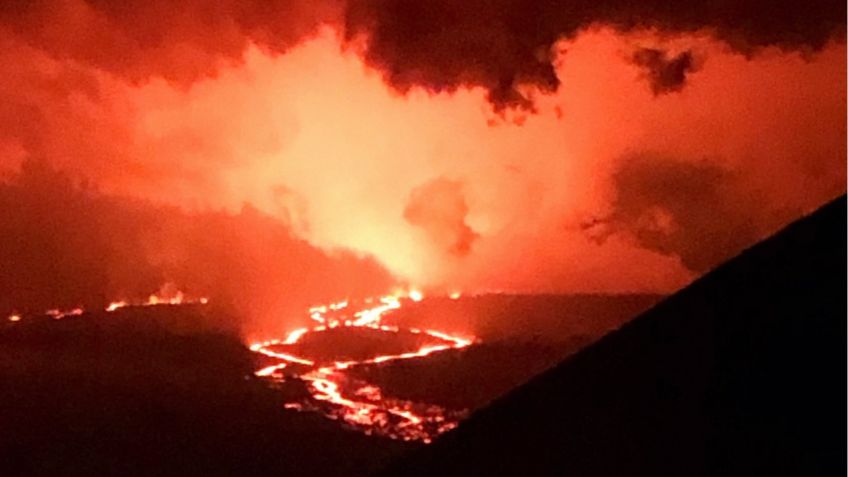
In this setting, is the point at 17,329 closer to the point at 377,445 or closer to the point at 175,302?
the point at 175,302

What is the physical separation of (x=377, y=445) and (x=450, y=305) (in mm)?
1502

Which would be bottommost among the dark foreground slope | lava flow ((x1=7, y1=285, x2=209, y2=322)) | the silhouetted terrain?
the dark foreground slope

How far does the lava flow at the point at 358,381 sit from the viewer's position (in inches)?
126

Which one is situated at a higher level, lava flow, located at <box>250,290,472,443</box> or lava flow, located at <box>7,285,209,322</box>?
lava flow, located at <box>7,285,209,322</box>

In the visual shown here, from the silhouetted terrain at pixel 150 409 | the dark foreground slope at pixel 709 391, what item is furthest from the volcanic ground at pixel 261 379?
the dark foreground slope at pixel 709 391

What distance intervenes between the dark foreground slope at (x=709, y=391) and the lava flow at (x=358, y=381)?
1.20 meters

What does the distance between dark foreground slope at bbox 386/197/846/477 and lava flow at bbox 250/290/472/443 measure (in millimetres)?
1196

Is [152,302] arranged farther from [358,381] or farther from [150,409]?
[358,381]

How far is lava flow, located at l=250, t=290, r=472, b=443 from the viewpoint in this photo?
10.5 feet

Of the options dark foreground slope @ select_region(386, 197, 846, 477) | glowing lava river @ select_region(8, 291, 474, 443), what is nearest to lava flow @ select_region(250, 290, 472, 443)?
glowing lava river @ select_region(8, 291, 474, 443)

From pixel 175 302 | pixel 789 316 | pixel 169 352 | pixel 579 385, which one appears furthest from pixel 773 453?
pixel 175 302

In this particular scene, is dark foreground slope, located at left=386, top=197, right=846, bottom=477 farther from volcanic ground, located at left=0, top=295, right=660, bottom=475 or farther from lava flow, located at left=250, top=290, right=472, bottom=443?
volcanic ground, located at left=0, top=295, right=660, bottom=475

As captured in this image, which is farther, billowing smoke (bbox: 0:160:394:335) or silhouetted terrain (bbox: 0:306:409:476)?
billowing smoke (bbox: 0:160:394:335)

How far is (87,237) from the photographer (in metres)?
4.50
